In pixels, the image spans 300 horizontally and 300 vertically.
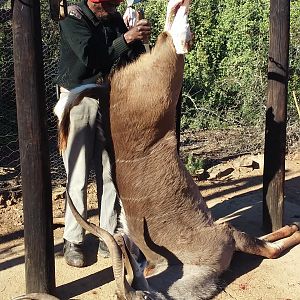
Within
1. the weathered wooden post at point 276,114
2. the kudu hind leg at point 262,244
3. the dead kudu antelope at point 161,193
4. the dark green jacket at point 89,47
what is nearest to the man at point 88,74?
the dark green jacket at point 89,47

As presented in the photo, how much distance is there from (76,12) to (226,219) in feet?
7.92

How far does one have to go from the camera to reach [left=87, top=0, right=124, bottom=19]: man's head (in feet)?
13.8

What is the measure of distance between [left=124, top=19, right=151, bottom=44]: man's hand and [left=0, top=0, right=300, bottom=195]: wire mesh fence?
1716 mm

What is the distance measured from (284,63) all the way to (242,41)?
420 centimetres

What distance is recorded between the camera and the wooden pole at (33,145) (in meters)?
3.46

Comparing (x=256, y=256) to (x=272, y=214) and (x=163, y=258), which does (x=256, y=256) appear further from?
(x=163, y=258)

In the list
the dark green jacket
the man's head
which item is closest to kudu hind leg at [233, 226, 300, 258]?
the dark green jacket

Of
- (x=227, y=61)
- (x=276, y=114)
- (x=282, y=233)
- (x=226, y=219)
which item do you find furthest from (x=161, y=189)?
(x=227, y=61)

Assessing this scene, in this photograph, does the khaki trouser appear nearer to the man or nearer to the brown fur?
the man

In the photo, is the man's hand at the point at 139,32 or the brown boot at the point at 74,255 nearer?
the man's hand at the point at 139,32

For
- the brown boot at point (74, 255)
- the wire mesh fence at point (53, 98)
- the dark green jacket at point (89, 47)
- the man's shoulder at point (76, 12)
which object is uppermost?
the man's shoulder at point (76, 12)

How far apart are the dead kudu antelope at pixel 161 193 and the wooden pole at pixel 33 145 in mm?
259

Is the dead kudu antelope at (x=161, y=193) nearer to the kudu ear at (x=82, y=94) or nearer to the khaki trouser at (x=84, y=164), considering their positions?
the kudu ear at (x=82, y=94)

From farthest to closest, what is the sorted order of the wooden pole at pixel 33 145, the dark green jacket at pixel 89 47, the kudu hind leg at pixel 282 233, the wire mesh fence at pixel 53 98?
the wire mesh fence at pixel 53 98 < the kudu hind leg at pixel 282 233 < the dark green jacket at pixel 89 47 < the wooden pole at pixel 33 145
